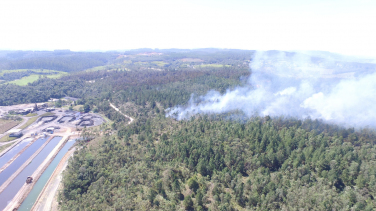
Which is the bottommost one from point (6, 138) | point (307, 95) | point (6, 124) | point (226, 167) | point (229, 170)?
point (6, 138)

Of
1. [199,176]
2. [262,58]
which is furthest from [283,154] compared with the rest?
[262,58]

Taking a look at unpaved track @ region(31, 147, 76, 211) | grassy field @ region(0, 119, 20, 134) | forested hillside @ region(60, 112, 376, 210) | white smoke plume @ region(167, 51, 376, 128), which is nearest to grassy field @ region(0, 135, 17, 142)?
grassy field @ region(0, 119, 20, 134)

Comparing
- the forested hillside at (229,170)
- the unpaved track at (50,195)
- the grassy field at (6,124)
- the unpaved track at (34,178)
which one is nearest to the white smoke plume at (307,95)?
the forested hillside at (229,170)

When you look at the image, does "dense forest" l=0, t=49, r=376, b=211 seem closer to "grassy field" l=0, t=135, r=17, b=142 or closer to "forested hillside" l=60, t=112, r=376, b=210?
"forested hillside" l=60, t=112, r=376, b=210

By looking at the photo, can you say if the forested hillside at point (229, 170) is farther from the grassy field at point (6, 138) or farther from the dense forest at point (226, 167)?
the grassy field at point (6, 138)

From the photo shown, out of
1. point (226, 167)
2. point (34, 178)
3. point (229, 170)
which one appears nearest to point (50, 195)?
point (34, 178)

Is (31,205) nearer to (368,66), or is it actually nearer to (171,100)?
(171,100)

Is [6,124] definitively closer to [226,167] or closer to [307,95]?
[226,167]
